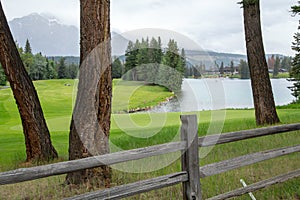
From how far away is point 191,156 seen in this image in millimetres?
3582

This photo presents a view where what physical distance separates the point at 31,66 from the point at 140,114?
41.6ft

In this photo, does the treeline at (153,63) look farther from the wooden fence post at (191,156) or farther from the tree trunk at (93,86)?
the wooden fence post at (191,156)

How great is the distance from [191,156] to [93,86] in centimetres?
185

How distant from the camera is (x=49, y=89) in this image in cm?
2558

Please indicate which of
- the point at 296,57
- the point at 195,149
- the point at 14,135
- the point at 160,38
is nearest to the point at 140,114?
the point at 14,135

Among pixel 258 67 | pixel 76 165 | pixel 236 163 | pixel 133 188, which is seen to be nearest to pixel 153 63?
pixel 236 163

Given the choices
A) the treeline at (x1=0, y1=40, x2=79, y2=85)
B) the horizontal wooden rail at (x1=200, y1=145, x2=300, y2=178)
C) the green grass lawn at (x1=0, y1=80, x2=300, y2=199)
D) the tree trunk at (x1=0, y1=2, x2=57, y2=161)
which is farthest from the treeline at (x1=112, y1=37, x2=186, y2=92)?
the treeline at (x1=0, y1=40, x2=79, y2=85)

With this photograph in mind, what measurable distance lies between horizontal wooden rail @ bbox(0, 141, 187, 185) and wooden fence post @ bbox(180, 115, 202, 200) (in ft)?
0.27

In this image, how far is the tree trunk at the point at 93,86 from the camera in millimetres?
4723

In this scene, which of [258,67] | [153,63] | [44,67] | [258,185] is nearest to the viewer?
[258,185]

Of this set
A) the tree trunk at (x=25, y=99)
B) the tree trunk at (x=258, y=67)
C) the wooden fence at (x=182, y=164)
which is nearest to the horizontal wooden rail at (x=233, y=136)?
the wooden fence at (x=182, y=164)

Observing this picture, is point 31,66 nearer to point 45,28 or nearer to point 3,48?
point 45,28

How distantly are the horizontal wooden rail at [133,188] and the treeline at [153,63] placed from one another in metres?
2.29

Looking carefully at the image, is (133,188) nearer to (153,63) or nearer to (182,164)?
(182,164)
